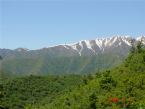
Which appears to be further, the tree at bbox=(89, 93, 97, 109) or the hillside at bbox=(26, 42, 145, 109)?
the tree at bbox=(89, 93, 97, 109)

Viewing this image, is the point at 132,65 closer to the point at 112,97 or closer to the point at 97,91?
the point at 97,91

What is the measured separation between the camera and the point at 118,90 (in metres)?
103

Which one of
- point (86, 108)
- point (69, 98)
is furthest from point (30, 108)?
point (86, 108)

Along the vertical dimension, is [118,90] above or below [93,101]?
above

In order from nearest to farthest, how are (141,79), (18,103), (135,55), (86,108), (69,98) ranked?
(86,108) < (141,79) < (69,98) < (135,55) < (18,103)

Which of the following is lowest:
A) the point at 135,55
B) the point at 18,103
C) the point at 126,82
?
the point at 18,103

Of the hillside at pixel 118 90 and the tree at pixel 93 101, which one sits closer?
the hillside at pixel 118 90

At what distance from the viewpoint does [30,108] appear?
5295 inches

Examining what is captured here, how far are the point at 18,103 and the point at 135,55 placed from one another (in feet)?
254

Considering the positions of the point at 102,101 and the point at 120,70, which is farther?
the point at 120,70

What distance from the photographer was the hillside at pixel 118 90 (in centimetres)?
9171

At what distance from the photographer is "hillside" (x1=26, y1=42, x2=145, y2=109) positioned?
301 ft

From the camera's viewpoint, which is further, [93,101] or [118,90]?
[118,90]

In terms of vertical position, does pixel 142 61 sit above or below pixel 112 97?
above
